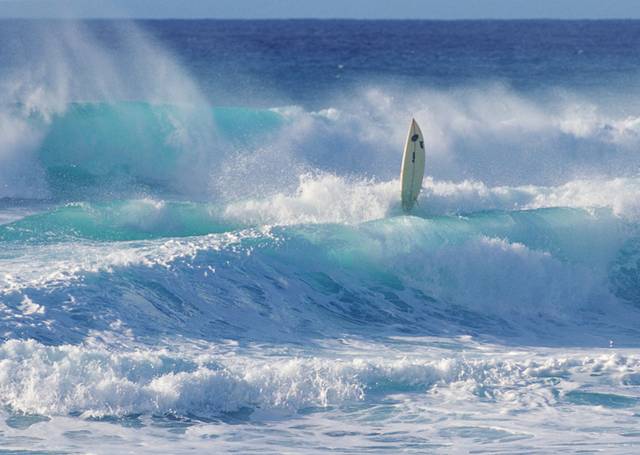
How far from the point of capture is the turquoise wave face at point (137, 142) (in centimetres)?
2233

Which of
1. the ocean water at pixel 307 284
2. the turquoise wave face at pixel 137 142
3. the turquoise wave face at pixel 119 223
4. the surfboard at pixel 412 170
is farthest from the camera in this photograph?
the turquoise wave face at pixel 137 142

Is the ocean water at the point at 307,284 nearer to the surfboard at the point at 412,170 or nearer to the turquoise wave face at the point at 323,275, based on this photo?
the turquoise wave face at the point at 323,275

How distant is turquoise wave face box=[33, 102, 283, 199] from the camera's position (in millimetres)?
22328

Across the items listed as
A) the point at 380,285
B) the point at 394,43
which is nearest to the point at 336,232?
the point at 380,285

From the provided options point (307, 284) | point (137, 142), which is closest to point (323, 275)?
point (307, 284)

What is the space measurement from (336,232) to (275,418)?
560cm

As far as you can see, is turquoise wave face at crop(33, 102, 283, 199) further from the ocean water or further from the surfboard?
the surfboard

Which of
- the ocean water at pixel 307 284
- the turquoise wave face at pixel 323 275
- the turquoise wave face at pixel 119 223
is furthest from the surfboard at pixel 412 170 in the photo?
the turquoise wave face at pixel 119 223

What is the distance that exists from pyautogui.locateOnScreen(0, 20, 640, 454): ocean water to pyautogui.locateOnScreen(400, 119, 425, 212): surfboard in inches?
6.8

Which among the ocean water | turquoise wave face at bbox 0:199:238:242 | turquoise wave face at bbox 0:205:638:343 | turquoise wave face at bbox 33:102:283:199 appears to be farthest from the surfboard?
turquoise wave face at bbox 33:102:283:199

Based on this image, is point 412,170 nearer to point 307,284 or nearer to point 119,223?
point 307,284

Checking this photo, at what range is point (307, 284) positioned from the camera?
13008 millimetres

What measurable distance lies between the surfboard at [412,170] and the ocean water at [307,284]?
17 cm

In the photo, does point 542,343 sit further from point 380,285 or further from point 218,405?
point 218,405
